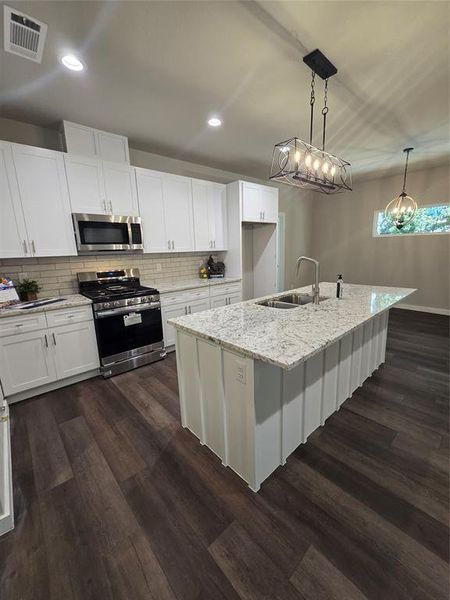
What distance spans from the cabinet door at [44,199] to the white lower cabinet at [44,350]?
2.43 feet

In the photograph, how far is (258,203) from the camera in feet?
14.2

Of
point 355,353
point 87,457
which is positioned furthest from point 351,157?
point 87,457

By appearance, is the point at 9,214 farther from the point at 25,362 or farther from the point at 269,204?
the point at 269,204

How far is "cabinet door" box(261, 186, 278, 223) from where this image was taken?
441 cm

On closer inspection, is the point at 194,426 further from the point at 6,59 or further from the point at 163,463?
the point at 6,59

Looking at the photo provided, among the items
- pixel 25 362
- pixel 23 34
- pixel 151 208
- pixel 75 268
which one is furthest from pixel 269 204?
pixel 25 362

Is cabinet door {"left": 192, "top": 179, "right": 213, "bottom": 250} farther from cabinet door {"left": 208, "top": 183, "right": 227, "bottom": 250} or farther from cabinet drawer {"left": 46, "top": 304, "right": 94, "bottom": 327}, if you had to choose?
cabinet drawer {"left": 46, "top": 304, "right": 94, "bottom": 327}

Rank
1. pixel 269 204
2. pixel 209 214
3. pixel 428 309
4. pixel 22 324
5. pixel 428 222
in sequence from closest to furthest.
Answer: pixel 22 324, pixel 209 214, pixel 269 204, pixel 428 222, pixel 428 309

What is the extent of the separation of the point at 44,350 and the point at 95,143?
7.56ft

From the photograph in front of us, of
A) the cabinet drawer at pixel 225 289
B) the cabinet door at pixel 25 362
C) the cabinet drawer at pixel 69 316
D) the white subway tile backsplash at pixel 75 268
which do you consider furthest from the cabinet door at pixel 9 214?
the cabinet drawer at pixel 225 289

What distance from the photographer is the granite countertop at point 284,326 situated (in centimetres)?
129

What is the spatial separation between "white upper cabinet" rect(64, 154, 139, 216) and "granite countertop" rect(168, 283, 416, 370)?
194 centimetres

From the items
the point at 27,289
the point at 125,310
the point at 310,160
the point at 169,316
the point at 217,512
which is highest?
the point at 310,160

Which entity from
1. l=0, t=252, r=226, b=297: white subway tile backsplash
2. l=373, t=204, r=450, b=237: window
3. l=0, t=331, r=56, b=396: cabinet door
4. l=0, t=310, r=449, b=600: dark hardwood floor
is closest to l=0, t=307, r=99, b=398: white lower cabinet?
l=0, t=331, r=56, b=396: cabinet door
